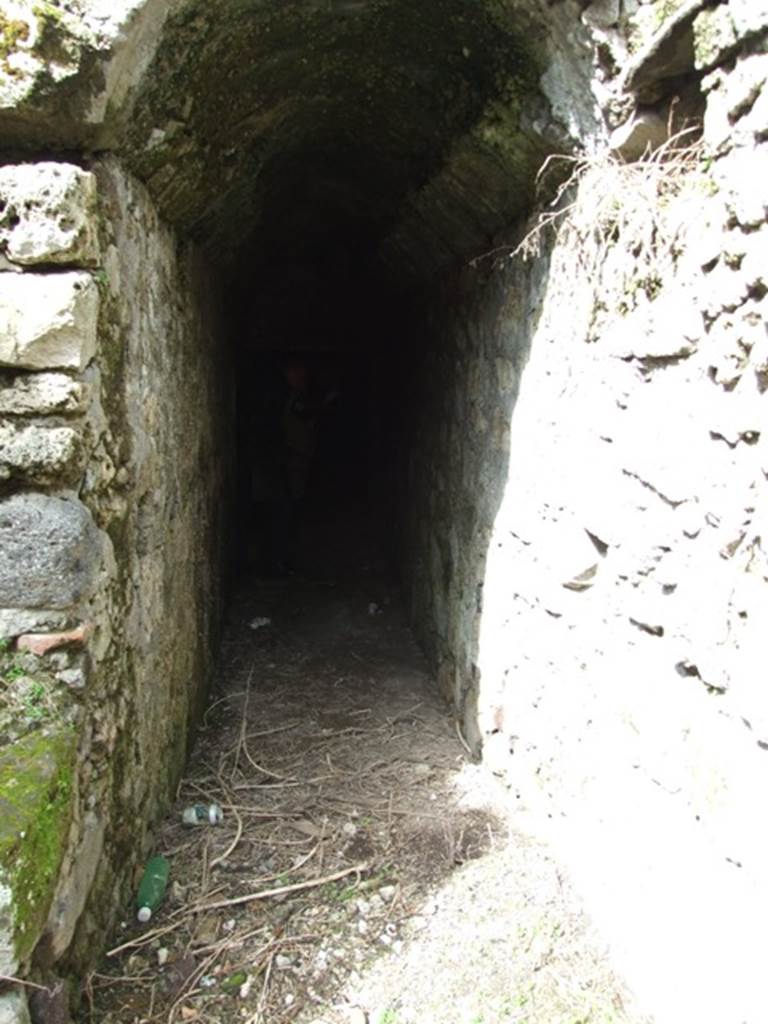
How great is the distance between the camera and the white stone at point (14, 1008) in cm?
145

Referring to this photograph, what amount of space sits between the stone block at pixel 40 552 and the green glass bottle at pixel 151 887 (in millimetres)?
1064

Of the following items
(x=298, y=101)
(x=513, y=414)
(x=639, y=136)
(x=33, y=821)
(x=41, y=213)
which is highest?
(x=298, y=101)

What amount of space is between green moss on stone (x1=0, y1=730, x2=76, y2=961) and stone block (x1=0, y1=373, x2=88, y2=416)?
0.75 metres

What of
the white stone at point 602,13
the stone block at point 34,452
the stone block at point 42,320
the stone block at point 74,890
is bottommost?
the stone block at point 74,890

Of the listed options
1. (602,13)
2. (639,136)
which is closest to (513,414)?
(639,136)

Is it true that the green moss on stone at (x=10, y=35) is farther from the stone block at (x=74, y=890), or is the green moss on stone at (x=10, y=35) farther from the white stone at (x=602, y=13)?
the stone block at (x=74, y=890)

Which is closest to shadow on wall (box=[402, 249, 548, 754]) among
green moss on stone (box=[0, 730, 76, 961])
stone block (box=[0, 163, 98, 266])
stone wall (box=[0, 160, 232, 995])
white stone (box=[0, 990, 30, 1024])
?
stone wall (box=[0, 160, 232, 995])

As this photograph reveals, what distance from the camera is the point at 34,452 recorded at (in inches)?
71.7

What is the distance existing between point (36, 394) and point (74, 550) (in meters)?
0.38

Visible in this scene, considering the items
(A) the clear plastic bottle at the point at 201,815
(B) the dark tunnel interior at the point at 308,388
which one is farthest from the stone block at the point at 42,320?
(B) the dark tunnel interior at the point at 308,388

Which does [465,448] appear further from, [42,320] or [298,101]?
[42,320]

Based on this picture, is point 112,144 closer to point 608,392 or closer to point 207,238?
point 207,238

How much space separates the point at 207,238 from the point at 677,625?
8.22 ft

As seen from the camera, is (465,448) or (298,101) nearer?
(298,101)
